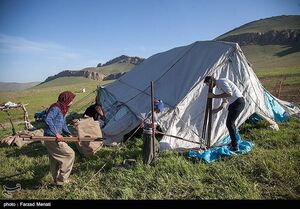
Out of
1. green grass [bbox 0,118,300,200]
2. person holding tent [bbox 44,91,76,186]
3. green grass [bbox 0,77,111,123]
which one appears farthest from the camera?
green grass [bbox 0,77,111,123]

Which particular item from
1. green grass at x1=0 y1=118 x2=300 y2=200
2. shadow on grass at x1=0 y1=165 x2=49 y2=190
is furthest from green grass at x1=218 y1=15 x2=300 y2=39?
shadow on grass at x1=0 y1=165 x2=49 y2=190

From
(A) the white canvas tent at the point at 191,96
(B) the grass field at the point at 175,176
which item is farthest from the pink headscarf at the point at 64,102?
(A) the white canvas tent at the point at 191,96

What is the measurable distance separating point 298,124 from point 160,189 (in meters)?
6.13

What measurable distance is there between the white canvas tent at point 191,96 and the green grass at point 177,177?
3.83ft

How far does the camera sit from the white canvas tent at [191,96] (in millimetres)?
8742

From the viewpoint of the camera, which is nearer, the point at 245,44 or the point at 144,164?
the point at 144,164

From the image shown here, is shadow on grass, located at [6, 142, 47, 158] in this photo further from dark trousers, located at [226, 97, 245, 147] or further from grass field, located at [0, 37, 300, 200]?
dark trousers, located at [226, 97, 245, 147]

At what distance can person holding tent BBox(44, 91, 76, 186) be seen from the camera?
6.27 metres

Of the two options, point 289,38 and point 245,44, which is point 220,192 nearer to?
point 289,38

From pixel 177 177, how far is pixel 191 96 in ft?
11.7

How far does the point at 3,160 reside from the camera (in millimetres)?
8836

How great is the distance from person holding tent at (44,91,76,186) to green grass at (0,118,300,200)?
292 mm

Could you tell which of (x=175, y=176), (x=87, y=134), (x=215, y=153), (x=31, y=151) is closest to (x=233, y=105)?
(x=215, y=153)
